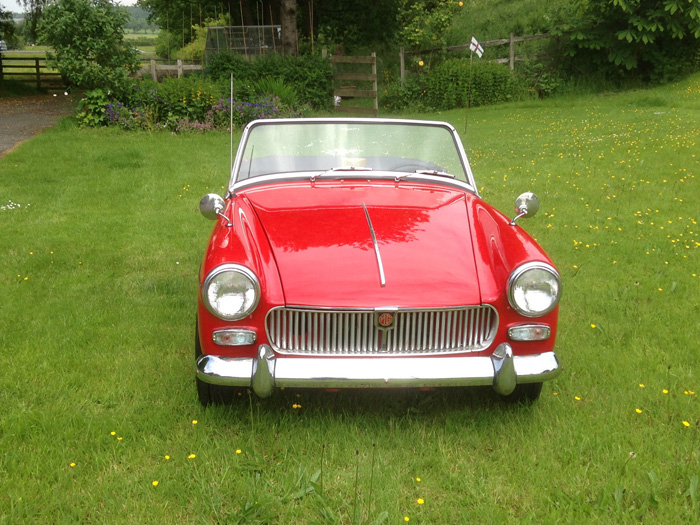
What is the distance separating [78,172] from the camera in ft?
31.9

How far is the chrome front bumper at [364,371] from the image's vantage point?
2924mm

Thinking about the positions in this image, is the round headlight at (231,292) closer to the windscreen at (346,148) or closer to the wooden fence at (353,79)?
the windscreen at (346,148)

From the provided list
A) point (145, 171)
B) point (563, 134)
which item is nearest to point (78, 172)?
point (145, 171)

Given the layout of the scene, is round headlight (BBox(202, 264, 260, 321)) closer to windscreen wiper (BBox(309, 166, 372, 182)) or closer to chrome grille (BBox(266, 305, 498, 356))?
chrome grille (BBox(266, 305, 498, 356))

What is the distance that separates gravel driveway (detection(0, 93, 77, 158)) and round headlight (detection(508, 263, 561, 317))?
1092cm

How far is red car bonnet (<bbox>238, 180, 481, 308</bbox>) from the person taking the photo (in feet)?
9.93

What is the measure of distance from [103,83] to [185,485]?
39.7 ft

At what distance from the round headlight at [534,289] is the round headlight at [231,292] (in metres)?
1.15

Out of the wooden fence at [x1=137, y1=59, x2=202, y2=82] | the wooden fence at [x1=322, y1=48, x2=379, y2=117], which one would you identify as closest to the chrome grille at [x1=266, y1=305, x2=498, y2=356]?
the wooden fence at [x1=322, y1=48, x2=379, y2=117]

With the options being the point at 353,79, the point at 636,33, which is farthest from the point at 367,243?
the point at 636,33

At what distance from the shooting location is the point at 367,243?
131 inches

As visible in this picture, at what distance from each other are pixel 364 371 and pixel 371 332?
0.20 metres

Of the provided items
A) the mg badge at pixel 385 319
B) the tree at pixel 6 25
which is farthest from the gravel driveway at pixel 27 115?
the mg badge at pixel 385 319

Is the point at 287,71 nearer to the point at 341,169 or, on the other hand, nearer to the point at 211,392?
the point at 341,169
